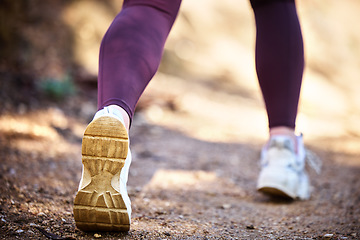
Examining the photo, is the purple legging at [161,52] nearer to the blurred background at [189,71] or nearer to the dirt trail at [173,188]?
the dirt trail at [173,188]

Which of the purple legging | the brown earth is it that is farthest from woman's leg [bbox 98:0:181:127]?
the brown earth

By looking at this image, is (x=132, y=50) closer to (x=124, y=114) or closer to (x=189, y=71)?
(x=124, y=114)

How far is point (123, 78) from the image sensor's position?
88cm

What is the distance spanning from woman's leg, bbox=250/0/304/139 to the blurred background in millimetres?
1371

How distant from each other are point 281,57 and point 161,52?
45 cm

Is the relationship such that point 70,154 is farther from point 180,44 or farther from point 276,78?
point 180,44

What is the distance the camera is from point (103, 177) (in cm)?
79

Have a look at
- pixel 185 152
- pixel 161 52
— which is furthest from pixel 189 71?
pixel 161 52

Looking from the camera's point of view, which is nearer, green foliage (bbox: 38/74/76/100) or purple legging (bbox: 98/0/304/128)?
purple legging (bbox: 98/0/304/128)

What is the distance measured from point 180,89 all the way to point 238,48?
243 cm

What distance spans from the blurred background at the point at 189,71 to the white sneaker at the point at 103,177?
1482 mm

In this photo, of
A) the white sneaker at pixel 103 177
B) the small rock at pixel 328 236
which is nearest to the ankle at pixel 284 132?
the small rock at pixel 328 236

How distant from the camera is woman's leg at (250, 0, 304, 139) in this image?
1.20 m

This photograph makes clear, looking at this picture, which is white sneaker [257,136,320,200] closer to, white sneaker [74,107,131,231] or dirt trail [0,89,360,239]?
dirt trail [0,89,360,239]
